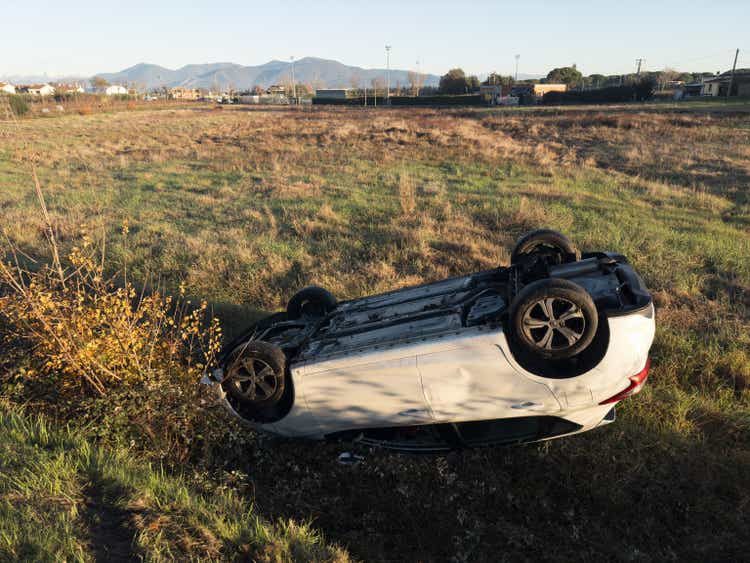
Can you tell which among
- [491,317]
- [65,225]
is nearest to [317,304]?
[491,317]

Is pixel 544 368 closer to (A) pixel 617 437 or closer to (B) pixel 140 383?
(A) pixel 617 437

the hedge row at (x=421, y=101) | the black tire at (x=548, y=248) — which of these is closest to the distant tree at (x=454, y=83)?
the hedge row at (x=421, y=101)

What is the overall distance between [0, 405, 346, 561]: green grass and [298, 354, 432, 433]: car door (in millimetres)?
863

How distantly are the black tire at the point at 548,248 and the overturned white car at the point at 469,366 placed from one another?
0.16 metres

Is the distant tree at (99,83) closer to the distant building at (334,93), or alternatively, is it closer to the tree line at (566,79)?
the distant building at (334,93)

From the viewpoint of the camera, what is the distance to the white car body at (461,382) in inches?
136

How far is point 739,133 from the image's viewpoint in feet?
74.5

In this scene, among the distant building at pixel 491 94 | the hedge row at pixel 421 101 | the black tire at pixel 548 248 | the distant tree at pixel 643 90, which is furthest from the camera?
the hedge row at pixel 421 101

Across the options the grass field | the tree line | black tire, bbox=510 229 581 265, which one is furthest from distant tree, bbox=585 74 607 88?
black tire, bbox=510 229 581 265

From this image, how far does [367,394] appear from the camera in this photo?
380 centimetres

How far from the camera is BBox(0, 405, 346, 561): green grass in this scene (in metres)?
2.76

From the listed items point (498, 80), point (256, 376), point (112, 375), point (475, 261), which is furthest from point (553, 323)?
point (498, 80)

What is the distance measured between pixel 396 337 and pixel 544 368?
3.69ft

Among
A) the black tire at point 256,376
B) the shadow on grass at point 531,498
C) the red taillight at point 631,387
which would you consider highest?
the red taillight at point 631,387
